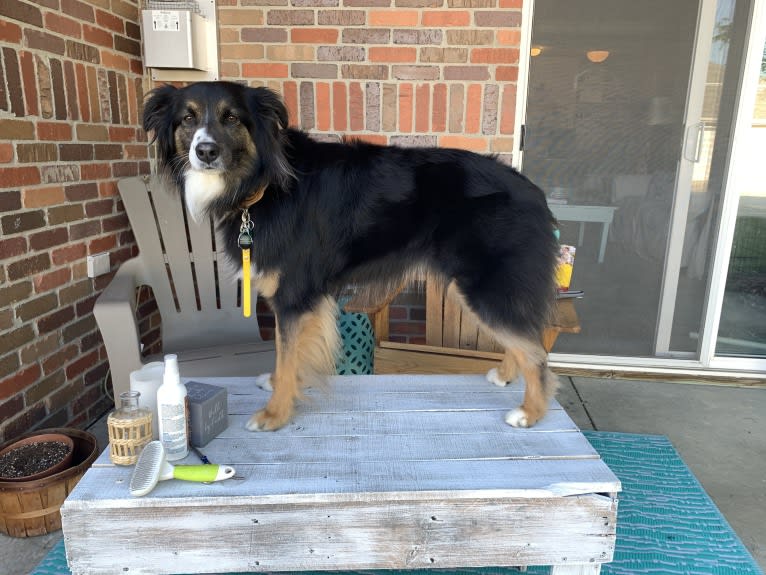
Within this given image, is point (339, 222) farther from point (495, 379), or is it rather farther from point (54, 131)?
point (54, 131)

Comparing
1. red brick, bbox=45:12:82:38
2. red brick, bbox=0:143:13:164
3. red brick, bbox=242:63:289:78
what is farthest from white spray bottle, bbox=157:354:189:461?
red brick, bbox=242:63:289:78

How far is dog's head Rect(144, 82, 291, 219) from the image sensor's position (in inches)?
73.9

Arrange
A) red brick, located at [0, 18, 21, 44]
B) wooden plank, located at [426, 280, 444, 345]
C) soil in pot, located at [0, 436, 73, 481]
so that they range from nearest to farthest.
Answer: soil in pot, located at [0, 436, 73, 481]
red brick, located at [0, 18, 21, 44]
wooden plank, located at [426, 280, 444, 345]

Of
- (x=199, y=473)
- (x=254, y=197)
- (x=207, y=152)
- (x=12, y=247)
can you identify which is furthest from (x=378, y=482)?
(x=12, y=247)

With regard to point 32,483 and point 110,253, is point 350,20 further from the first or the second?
point 32,483

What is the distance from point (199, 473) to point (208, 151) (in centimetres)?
102

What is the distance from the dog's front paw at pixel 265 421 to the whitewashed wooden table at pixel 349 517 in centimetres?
18

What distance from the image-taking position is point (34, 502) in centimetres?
202

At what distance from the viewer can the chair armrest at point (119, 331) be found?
236cm

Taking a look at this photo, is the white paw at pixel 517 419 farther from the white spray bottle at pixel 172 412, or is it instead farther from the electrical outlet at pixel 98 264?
the electrical outlet at pixel 98 264

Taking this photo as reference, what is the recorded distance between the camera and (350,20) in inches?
124

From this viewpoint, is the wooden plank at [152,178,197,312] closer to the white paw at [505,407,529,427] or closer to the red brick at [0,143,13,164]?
the red brick at [0,143,13,164]

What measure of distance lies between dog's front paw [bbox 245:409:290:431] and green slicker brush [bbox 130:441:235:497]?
323mm

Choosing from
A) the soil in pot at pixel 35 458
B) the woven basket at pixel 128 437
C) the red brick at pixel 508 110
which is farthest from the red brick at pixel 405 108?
the soil in pot at pixel 35 458
